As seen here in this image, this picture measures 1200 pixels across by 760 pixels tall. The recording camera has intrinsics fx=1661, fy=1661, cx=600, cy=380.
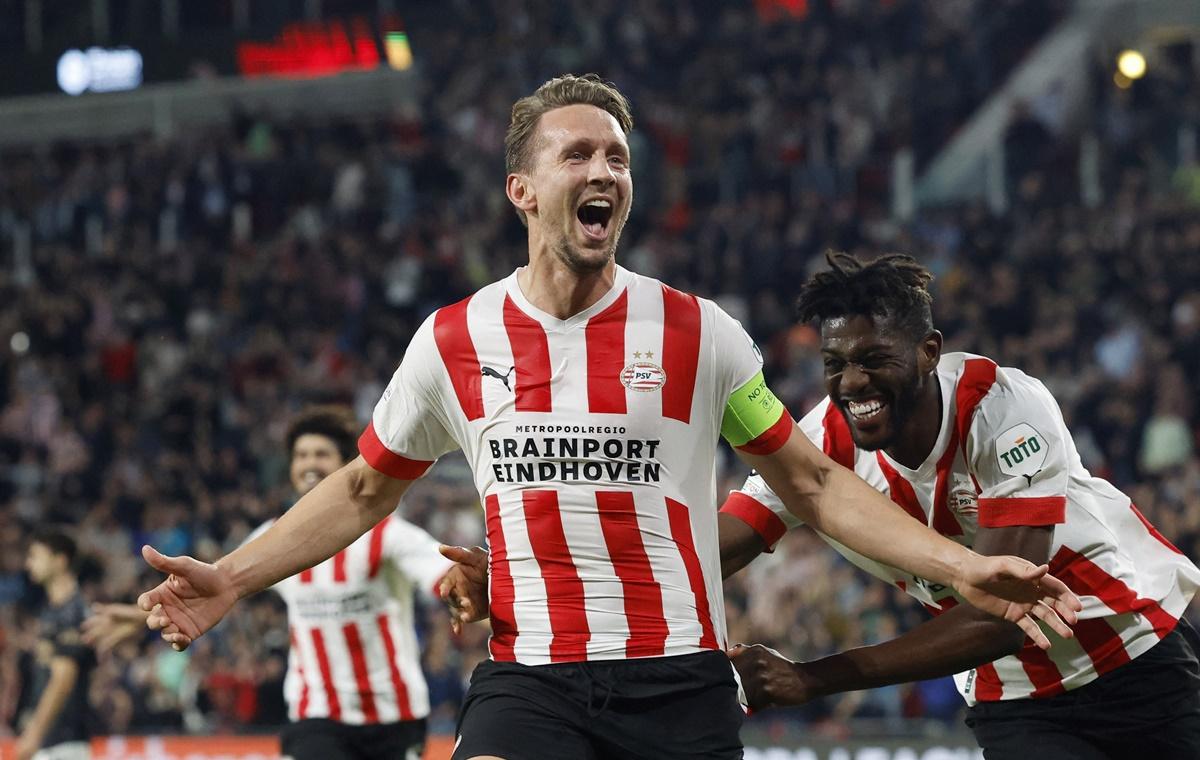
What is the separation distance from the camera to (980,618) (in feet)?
15.1

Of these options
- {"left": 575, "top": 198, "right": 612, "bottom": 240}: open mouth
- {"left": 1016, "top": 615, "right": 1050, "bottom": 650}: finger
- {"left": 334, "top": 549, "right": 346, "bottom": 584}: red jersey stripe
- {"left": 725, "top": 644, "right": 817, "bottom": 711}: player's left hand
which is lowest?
{"left": 725, "top": 644, "right": 817, "bottom": 711}: player's left hand

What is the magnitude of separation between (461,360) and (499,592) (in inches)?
24.7

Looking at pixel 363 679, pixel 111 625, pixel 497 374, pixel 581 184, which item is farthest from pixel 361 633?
pixel 581 184

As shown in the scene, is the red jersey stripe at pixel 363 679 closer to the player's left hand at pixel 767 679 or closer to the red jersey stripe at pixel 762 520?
the red jersey stripe at pixel 762 520

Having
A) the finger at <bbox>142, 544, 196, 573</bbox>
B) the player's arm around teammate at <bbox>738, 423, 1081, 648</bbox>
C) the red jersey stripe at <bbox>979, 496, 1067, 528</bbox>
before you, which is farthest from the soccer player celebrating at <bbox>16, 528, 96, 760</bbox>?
the red jersey stripe at <bbox>979, 496, 1067, 528</bbox>

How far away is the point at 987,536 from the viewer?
459cm

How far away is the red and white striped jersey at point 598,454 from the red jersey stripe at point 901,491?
645 millimetres

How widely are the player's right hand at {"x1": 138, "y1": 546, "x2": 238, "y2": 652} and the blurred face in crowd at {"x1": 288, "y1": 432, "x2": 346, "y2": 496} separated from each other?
3.42 m

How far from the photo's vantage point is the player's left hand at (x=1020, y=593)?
387 centimetres

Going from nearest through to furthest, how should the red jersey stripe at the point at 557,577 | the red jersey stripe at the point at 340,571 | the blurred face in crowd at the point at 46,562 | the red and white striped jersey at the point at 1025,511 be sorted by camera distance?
1. the red jersey stripe at the point at 557,577
2. the red and white striped jersey at the point at 1025,511
3. the red jersey stripe at the point at 340,571
4. the blurred face in crowd at the point at 46,562

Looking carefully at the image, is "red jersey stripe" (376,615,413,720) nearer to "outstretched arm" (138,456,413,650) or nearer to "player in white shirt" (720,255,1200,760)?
"player in white shirt" (720,255,1200,760)

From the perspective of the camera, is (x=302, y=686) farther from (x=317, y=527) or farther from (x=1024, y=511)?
(x=1024, y=511)

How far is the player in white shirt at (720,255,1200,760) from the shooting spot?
181 inches

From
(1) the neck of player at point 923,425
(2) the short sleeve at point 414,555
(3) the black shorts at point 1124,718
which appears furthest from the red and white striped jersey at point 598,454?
(2) the short sleeve at point 414,555
